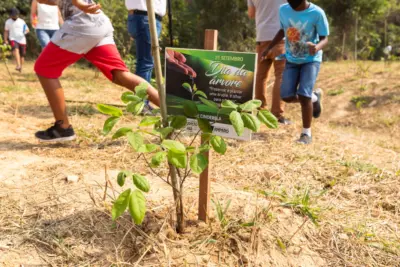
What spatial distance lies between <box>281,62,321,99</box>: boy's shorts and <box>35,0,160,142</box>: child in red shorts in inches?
51.6

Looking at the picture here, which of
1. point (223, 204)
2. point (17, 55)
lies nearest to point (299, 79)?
point (223, 204)

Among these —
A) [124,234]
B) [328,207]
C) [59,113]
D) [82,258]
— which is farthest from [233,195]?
[59,113]

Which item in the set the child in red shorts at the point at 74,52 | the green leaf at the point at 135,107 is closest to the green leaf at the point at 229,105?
the green leaf at the point at 135,107

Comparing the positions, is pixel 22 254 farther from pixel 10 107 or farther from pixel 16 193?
pixel 10 107

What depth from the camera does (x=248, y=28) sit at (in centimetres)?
1371

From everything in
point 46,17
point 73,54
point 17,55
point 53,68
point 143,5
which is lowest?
point 17,55

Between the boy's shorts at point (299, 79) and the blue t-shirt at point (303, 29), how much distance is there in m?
0.06

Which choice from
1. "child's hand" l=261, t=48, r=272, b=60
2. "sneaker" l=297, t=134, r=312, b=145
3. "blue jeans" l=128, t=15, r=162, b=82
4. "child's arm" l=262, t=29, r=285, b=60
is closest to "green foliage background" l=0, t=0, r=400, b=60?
"blue jeans" l=128, t=15, r=162, b=82

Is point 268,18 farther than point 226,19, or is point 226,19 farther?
point 226,19

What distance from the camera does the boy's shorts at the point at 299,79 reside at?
3.49m

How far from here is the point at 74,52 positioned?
9.48ft

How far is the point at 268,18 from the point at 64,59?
7.35 ft

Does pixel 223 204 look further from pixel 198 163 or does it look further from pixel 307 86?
pixel 307 86

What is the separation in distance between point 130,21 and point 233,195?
7.91ft
